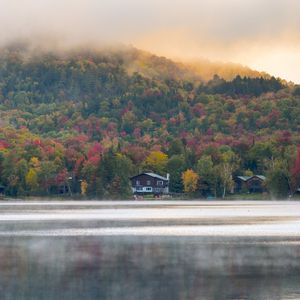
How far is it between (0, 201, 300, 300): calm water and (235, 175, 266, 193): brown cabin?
10489 centimetres

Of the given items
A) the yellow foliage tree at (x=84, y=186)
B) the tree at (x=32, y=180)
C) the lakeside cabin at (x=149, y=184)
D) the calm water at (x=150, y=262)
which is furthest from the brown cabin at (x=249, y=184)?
the calm water at (x=150, y=262)

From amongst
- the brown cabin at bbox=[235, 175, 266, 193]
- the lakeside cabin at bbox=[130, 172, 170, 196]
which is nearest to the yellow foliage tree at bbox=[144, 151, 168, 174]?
the lakeside cabin at bbox=[130, 172, 170, 196]

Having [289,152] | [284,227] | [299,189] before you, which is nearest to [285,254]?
[284,227]

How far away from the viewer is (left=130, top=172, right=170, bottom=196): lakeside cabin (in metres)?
184

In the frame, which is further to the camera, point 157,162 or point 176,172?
point 157,162

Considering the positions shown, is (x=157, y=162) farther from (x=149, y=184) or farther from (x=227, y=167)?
(x=227, y=167)

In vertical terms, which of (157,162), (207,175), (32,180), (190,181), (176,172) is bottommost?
(190,181)

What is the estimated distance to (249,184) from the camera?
180 metres

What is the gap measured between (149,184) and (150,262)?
5484 inches

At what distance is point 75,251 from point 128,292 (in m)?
15.1

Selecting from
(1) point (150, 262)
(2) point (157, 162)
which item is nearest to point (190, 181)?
(2) point (157, 162)

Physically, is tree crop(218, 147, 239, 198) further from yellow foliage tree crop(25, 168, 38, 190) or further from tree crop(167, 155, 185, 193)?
yellow foliage tree crop(25, 168, 38, 190)

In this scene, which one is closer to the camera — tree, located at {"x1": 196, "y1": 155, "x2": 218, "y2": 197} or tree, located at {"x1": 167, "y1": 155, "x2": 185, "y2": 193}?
tree, located at {"x1": 196, "y1": 155, "x2": 218, "y2": 197}

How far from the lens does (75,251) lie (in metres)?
51.2
